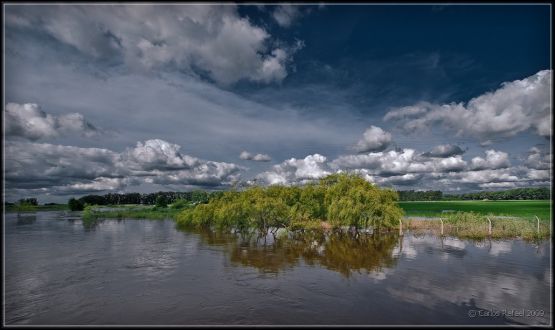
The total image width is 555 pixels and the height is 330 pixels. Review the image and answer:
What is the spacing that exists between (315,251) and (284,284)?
12.3m

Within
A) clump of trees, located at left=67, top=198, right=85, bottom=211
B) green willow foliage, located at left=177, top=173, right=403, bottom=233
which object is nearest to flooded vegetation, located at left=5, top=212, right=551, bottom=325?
green willow foliage, located at left=177, top=173, right=403, bottom=233

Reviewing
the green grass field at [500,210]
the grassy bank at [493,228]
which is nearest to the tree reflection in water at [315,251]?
the grassy bank at [493,228]

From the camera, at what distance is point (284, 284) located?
20.4 meters

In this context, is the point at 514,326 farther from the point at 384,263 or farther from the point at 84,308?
the point at 84,308

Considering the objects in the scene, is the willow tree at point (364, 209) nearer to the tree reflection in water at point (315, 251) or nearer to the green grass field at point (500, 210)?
the tree reflection in water at point (315, 251)

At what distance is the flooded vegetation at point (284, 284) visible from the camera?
50.6 feet

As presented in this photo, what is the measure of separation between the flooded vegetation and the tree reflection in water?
106mm

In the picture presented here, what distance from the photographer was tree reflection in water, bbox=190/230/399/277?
25750mm

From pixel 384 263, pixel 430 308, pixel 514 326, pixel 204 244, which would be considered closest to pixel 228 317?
pixel 430 308

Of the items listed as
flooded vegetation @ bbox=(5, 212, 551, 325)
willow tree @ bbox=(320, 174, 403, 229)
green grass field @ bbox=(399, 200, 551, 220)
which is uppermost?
willow tree @ bbox=(320, 174, 403, 229)

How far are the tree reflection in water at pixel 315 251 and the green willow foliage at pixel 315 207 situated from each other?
1.88 metres

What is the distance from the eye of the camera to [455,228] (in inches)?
1752

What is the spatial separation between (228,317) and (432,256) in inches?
806

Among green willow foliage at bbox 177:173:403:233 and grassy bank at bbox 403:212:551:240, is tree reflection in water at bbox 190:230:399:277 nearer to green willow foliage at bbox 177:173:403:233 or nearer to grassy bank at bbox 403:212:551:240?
green willow foliage at bbox 177:173:403:233
